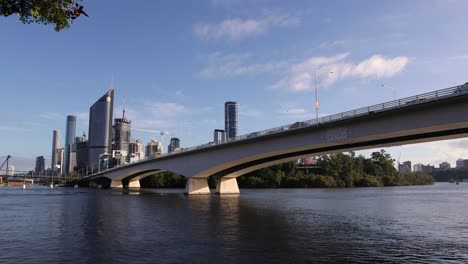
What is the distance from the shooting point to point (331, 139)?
51250 mm

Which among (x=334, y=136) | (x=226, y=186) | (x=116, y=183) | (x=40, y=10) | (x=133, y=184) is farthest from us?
(x=133, y=184)

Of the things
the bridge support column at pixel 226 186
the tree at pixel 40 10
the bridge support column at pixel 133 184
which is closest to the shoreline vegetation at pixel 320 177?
the bridge support column at pixel 133 184

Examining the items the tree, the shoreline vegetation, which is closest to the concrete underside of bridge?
the tree

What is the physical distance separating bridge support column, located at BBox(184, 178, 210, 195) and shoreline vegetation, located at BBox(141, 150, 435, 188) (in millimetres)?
58782

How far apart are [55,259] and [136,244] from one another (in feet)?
17.1

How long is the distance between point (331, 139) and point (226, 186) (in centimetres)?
4215

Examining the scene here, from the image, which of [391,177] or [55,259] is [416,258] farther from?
[391,177]

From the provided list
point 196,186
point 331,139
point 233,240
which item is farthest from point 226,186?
point 233,240

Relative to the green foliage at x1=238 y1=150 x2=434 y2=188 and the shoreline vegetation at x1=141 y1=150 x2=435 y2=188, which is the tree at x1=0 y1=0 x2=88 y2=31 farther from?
the green foliage at x1=238 y1=150 x2=434 y2=188

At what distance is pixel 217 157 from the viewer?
2904 inches

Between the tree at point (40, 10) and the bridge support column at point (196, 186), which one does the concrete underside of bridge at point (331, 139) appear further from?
the tree at point (40, 10)

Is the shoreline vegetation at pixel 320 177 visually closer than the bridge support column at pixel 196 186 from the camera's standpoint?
No

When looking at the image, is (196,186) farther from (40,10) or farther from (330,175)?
(330,175)

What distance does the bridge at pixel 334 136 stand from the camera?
124 ft
